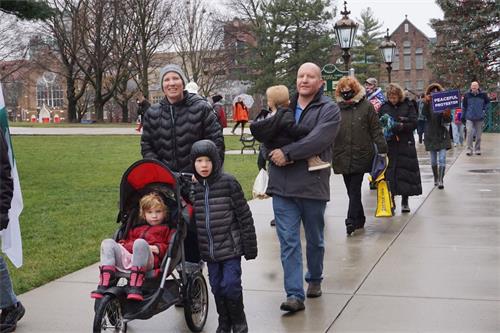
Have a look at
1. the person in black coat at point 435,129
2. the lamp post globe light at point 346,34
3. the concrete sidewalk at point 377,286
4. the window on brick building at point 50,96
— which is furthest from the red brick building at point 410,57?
the concrete sidewalk at point 377,286

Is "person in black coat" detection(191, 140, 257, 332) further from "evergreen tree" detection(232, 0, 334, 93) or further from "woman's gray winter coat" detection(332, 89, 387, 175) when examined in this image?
"evergreen tree" detection(232, 0, 334, 93)

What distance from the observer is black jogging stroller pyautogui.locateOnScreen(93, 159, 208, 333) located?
187 inches

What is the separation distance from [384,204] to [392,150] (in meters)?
0.97

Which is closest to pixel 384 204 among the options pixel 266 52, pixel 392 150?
pixel 392 150

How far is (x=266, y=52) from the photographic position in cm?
5800

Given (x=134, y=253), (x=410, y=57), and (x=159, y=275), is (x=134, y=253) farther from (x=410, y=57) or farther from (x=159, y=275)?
(x=410, y=57)

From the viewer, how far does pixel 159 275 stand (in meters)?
5.00

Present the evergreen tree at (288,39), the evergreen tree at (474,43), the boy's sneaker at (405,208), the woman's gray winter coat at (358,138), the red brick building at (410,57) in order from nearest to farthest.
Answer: the woman's gray winter coat at (358,138) < the boy's sneaker at (405,208) < the evergreen tree at (474,43) < the evergreen tree at (288,39) < the red brick building at (410,57)

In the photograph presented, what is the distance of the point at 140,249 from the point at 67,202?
8041 mm

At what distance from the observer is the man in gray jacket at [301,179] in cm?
560

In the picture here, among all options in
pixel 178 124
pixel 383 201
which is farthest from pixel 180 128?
pixel 383 201

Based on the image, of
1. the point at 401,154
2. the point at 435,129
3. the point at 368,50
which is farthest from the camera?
the point at 368,50

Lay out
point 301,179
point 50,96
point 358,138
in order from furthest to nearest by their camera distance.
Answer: point 50,96 < point 358,138 < point 301,179

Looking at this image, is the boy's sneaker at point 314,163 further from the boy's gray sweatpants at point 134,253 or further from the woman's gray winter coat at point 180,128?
the boy's gray sweatpants at point 134,253
